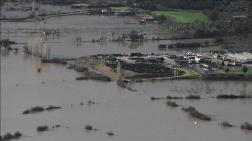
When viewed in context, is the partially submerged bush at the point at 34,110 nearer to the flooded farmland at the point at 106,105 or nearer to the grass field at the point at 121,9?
the flooded farmland at the point at 106,105

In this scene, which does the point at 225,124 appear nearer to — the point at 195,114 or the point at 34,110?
the point at 195,114

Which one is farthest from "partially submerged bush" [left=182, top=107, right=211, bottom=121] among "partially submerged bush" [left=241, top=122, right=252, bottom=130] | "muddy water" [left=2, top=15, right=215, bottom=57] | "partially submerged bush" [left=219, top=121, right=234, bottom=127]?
"muddy water" [left=2, top=15, right=215, bottom=57]

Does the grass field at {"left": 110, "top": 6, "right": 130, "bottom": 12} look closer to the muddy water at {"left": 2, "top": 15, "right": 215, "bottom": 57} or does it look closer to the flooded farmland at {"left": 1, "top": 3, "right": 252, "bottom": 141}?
the muddy water at {"left": 2, "top": 15, "right": 215, "bottom": 57}

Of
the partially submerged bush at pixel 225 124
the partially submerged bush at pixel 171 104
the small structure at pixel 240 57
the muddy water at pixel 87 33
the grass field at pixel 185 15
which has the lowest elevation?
the partially submerged bush at pixel 171 104

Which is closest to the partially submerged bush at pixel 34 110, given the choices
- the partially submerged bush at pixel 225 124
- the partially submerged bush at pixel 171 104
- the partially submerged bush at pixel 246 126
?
the partially submerged bush at pixel 171 104

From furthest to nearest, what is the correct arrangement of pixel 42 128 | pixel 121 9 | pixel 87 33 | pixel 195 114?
pixel 121 9 → pixel 87 33 → pixel 195 114 → pixel 42 128

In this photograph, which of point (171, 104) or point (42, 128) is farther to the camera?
point (171, 104)

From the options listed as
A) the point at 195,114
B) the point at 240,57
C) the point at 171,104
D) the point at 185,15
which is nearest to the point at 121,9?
the point at 185,15
